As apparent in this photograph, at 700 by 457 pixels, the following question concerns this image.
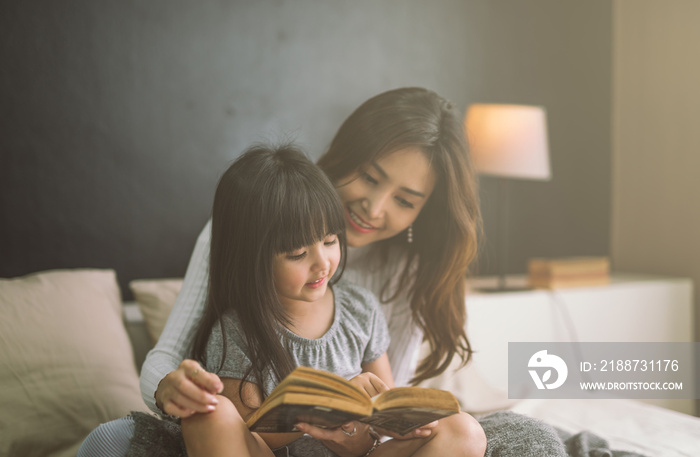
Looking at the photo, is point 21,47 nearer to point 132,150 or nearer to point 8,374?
point 132,150

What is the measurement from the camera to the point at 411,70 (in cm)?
246

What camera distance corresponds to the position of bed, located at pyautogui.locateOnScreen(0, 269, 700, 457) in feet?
4.41

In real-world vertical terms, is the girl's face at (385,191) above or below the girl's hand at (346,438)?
above

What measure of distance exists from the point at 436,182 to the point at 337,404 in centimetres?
70

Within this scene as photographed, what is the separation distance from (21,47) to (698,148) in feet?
7.99

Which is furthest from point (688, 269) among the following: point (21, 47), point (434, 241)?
point (21, 47)

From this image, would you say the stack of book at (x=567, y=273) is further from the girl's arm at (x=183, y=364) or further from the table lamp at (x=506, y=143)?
the girl's arm at (x=183, y=364)

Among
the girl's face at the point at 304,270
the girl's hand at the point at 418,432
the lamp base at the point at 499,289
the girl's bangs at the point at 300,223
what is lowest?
the lamp base at the point at 499,289

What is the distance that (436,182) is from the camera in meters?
1.38

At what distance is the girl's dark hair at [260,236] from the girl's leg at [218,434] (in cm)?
16

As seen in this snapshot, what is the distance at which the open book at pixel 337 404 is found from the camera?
784mm

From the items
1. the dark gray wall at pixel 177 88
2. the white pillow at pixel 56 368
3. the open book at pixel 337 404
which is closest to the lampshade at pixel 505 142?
the dark gray wall at pixel 177 88

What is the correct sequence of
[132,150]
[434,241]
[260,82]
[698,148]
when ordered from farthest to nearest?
[698,148] → [260,82] → [132,150] → [434,241]

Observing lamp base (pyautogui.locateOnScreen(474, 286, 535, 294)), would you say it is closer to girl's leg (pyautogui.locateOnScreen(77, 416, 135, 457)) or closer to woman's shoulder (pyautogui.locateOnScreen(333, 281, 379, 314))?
woman's shoulder (pyautogui.locateOnScreen(333, 281, 379, 314))
